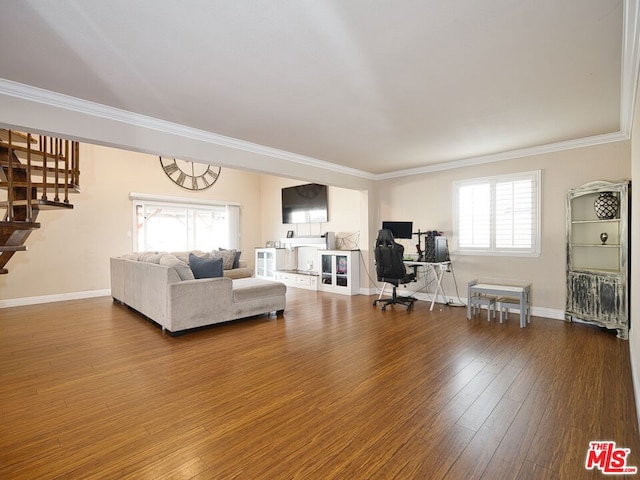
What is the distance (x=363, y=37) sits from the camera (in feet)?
6.74

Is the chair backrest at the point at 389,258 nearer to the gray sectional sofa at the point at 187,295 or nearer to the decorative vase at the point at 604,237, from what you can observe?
the gray sectional sofa at the point at 187,295

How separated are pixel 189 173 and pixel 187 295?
4.60m

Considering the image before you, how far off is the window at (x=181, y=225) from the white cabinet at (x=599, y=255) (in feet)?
23.1

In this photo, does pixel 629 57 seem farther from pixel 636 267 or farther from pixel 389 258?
pixel 389 258

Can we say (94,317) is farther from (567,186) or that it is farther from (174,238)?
(567,186)

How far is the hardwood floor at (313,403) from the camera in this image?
5.49ft

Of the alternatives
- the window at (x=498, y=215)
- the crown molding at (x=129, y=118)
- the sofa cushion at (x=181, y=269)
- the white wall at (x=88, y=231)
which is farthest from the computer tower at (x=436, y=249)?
the white wall at (x=88, y=231)

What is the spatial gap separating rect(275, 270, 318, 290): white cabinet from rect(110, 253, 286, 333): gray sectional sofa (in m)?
2.27

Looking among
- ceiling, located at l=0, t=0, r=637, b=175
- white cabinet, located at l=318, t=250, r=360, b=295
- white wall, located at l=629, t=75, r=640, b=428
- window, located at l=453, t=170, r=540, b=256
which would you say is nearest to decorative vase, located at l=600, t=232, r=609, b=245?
window, located at l=453, t=170, r=540, b=256

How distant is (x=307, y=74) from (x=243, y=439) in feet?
8.48

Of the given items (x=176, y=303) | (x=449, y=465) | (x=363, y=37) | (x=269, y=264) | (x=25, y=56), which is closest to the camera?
→ (x=449, y=465)

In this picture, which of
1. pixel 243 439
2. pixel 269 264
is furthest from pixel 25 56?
pixel 269 264

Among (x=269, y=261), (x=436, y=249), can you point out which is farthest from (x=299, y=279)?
(x=436, y=249)

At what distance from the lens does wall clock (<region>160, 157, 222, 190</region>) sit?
23.7ft
